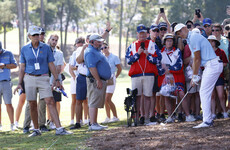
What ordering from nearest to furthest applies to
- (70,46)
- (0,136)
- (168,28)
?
(0,136) → (168,28) → (70,46)

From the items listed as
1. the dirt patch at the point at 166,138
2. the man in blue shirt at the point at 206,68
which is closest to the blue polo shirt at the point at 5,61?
the dirt patch at the point at 166,138

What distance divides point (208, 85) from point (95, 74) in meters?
2.42

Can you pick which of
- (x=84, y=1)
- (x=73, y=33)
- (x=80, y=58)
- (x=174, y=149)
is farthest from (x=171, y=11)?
(x=174, y=149)

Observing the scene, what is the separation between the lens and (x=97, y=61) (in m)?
10.5

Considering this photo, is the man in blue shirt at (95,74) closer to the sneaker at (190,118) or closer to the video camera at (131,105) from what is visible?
the video camera at (131,105)

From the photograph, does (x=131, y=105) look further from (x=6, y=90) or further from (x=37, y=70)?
(x=6, y=90)

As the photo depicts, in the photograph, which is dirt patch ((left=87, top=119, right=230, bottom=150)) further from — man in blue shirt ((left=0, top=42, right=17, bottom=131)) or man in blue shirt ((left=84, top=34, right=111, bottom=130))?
man in blue shirt ((left=0, top=42, right=17, bottom=131))

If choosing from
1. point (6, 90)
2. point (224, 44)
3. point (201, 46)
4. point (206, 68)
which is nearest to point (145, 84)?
point (206, 68)

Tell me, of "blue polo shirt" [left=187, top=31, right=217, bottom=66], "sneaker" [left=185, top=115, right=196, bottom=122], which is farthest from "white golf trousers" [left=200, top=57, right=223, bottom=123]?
"sneaker" [left=185, top=115, right=196, bottom=122]

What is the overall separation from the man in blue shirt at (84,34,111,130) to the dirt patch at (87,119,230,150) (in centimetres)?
81

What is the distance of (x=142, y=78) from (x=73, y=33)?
3424 inches

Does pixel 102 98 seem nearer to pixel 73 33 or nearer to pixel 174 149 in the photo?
pixel 174 149

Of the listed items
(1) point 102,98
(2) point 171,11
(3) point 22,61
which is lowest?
(1) point 102,98

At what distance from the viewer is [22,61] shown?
10.1m
